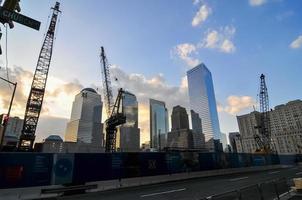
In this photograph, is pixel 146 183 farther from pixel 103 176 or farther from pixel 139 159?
pixel 103 176

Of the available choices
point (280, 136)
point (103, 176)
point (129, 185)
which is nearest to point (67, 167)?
point (103, 176)

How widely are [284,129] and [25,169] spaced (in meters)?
176

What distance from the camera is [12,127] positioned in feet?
463

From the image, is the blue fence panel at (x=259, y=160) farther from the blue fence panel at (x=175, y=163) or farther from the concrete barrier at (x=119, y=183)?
the blue fence panel at (x=175, y=163)

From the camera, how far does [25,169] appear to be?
52.4ft

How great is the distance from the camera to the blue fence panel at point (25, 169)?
15125mm

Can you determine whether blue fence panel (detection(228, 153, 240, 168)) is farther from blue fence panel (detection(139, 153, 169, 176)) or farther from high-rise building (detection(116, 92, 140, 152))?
high-rise building (detection(116, 92, 140, 152))

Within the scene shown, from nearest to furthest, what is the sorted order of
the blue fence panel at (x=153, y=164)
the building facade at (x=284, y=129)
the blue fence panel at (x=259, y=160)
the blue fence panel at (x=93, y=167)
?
the blue fence panel at (x=93, y=167)
the blue fence panel at (x=153, y=164)
the blue fence panel at (x=259, y=160)
the building facade at (x=284, y=129)

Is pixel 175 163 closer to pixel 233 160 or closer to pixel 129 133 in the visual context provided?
pixel 233 160

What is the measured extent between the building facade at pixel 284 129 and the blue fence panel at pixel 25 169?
143 metres

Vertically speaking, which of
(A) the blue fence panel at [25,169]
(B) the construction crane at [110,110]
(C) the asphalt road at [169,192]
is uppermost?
(B) the construction crane at [110,110]

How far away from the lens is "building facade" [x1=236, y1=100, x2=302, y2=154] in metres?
142

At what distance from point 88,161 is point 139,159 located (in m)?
5.66

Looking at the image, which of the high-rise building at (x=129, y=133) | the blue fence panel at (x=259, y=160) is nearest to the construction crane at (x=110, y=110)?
the blue fence panel at (x=259, y=160)
